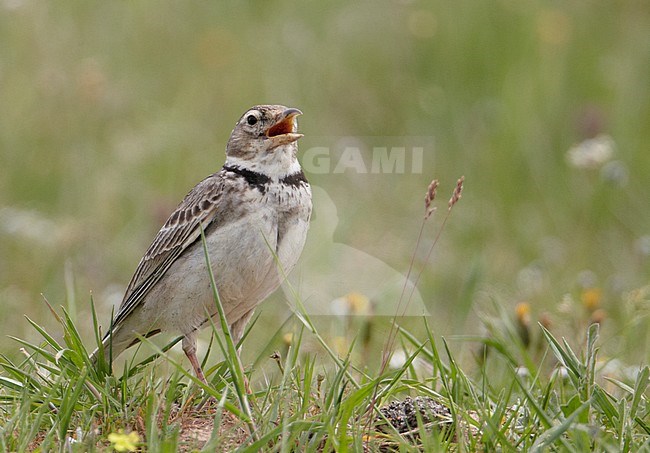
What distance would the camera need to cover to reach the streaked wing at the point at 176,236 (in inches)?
192

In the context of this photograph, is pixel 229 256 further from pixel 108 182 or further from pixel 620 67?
pixel 620 67

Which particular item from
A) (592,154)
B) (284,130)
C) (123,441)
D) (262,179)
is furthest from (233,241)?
(592,154)

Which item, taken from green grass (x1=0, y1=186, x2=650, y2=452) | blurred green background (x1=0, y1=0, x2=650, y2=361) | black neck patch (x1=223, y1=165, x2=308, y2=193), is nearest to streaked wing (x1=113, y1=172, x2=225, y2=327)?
black neck patch (x1=223, y1=165, x2=308, y2=193)

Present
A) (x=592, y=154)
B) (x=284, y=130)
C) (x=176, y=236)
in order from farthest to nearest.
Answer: (x=592, y=154), (x=284, y=130), (x=176, y=236)

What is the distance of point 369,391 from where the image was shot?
3.77 metres

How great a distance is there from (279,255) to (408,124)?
5714 mm

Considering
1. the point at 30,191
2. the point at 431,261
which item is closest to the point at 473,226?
the point at 431,261

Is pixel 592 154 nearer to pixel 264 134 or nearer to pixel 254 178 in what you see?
pixel 264 134

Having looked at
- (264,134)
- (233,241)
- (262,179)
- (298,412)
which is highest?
(264,134)

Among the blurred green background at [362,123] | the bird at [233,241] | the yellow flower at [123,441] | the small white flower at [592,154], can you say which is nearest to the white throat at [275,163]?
the bird at [233,241]

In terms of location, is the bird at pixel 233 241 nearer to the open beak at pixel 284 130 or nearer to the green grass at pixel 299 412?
the open beak at pixel 284 130

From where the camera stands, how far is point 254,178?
4.93m

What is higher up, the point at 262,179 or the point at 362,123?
the point at 362,123

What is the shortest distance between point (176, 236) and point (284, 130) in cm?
75
